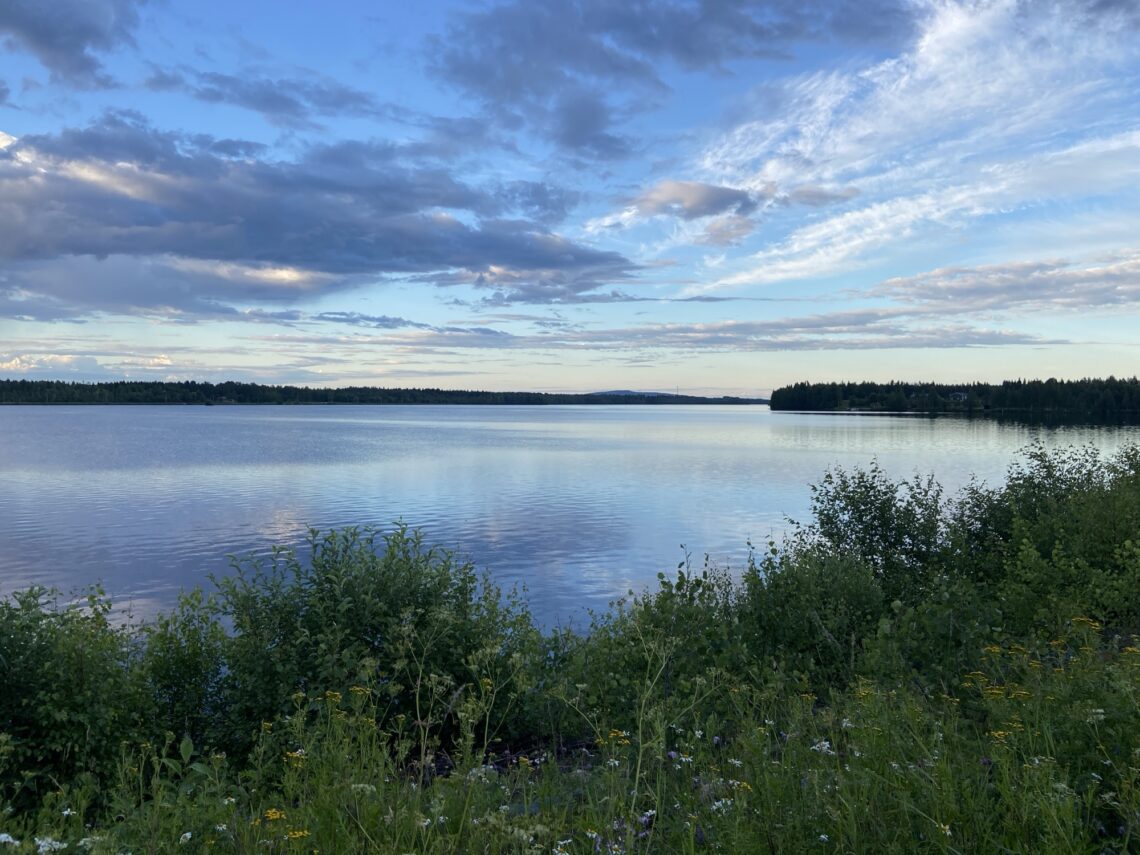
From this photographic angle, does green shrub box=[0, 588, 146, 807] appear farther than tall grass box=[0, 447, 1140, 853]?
Yes

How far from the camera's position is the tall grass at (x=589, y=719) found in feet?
16.0

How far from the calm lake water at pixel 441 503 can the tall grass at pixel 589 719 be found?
38.4ft

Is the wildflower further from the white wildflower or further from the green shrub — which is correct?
the green shrub

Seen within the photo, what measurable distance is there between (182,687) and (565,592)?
16.1m

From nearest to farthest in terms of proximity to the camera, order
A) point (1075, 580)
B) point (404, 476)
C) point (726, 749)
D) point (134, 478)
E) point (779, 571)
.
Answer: point (726, 749), point (779, 571), point (1075, 580), point (134, 478), point (404, 476)

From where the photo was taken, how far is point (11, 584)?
2689 centimetres

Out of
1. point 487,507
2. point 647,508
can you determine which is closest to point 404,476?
point 487,507

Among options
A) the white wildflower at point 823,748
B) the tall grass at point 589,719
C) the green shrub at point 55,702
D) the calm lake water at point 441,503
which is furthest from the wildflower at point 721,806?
the calm lake water at point 441,503

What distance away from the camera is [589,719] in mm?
8250

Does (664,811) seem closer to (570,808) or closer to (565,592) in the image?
(570,808)

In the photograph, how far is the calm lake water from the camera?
98.2 feet

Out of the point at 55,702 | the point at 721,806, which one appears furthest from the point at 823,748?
the point at 55,702

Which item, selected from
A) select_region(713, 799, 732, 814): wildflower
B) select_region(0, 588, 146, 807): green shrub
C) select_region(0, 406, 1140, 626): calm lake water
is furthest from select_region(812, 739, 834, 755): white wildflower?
select_region(0, 406, 1140, 626): calm lake water

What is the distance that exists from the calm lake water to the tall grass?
1172cm
